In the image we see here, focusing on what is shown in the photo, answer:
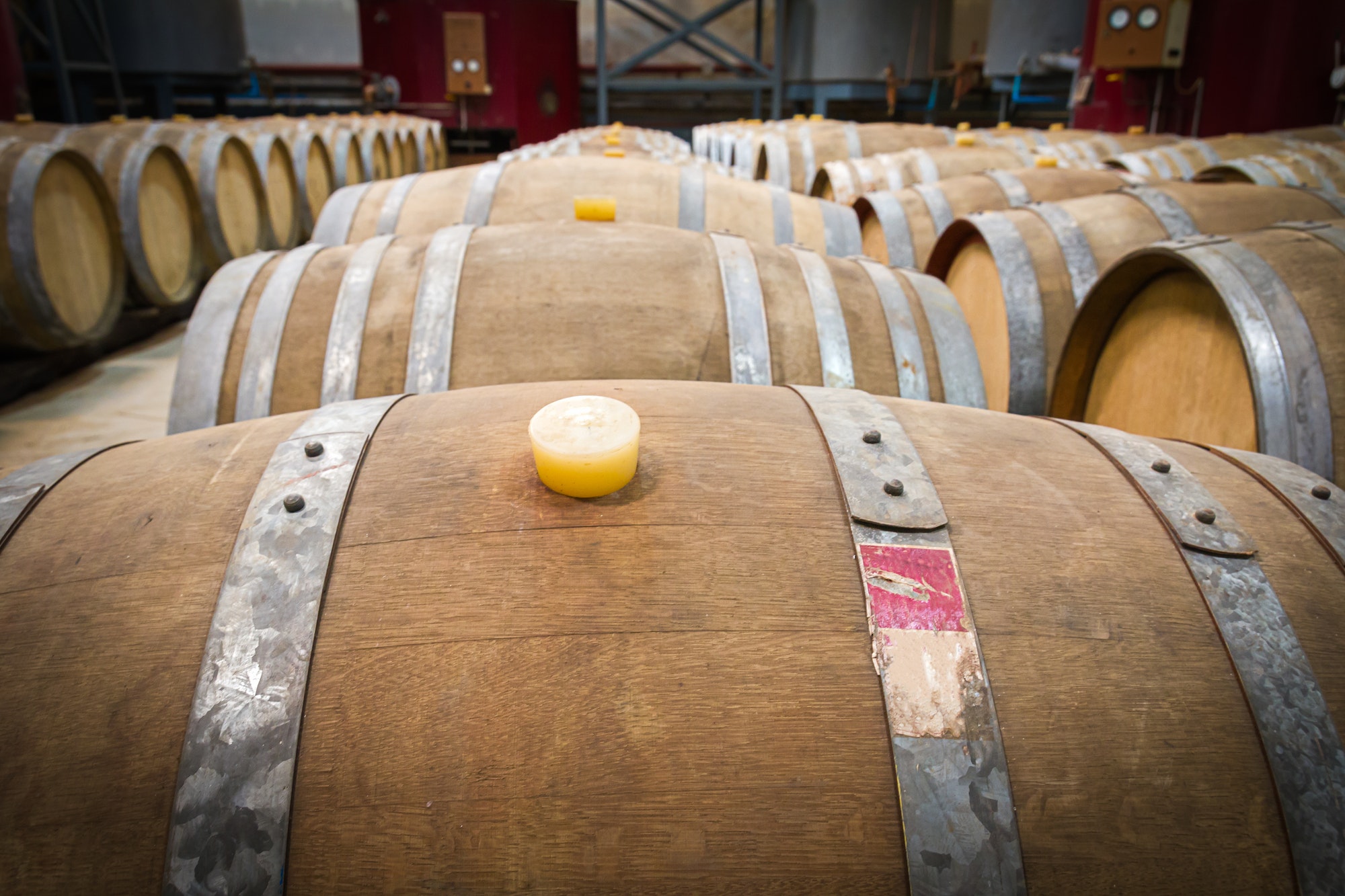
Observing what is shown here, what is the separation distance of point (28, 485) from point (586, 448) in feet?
2.56

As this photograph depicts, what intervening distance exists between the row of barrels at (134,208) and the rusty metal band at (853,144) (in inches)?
194

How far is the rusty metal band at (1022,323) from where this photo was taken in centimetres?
236

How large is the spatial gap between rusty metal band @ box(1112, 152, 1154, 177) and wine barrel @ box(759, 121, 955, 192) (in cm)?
186

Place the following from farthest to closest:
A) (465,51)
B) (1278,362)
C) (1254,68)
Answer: (465,51), (1254,68), (1278,362)

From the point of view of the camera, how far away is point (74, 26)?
41.7ft

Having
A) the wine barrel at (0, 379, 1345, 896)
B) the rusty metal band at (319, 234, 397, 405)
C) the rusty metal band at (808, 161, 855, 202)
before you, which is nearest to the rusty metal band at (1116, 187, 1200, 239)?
the wine barrel at (0, 379, 1345, 896)

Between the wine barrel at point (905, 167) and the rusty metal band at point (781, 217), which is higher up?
the wine barrel at point (905, 167)

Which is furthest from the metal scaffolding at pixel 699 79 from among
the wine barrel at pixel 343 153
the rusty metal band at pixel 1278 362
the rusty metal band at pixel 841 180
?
the rusty metal band at pixel 1278 362

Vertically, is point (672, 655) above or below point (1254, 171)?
below

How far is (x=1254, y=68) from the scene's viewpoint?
7891 millimetres

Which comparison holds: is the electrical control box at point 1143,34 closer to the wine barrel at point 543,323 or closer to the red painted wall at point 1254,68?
the red painted wall at point 1254,68

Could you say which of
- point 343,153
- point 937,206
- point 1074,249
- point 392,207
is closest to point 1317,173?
point 937,206

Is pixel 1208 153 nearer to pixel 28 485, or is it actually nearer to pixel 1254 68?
pixel 1254 68

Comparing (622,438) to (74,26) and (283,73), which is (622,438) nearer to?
(74,26)
